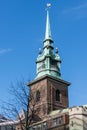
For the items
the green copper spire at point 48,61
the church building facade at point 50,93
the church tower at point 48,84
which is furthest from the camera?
the green copper spire at point 48,61

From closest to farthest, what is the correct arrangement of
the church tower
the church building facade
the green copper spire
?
the church building facade, the church tower, the green copper spire

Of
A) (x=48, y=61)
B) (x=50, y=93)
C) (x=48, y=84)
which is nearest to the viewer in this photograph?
(x=50, y=93)

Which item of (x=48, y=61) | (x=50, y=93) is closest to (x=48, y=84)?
(x=50, y=93)

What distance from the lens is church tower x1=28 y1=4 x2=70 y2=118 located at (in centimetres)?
7956

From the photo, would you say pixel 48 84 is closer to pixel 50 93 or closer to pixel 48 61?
pixel 50 93

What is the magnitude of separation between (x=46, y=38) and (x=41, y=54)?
4539 mm

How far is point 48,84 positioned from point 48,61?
261 inches

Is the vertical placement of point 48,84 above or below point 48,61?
below

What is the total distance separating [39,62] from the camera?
8712 centimetres

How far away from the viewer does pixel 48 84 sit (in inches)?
3206

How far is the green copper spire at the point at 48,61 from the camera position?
8431cm

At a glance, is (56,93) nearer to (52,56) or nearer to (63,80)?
(63,80)

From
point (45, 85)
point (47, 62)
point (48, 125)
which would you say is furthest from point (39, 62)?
point (48, 125)

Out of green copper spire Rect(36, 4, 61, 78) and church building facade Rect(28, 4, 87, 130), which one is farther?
green copper spire Rect(36, 4, 61, 78)
